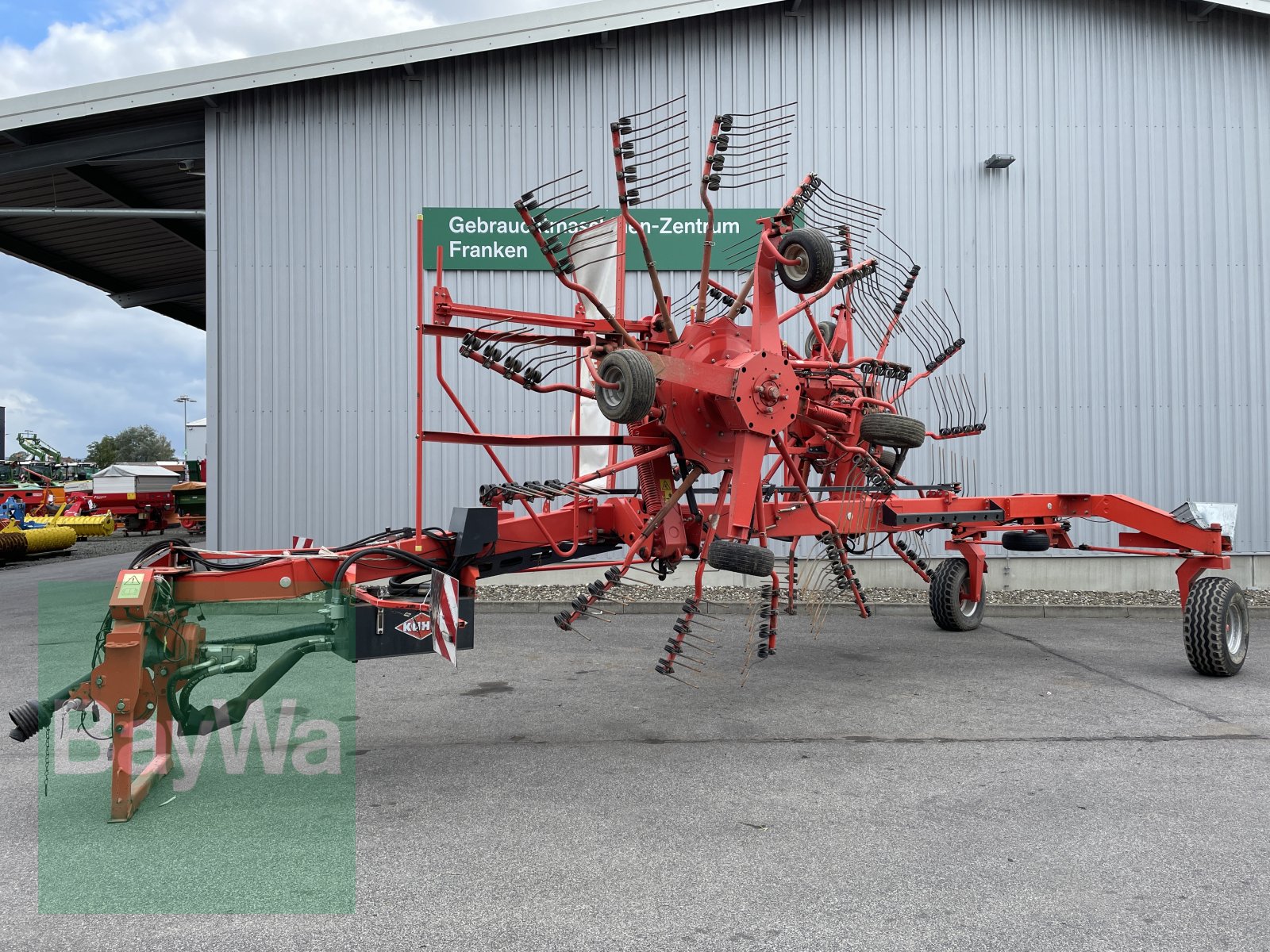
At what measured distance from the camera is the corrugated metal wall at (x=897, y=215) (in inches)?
429

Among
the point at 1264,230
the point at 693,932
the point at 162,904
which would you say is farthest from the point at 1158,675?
the point at 1264,230

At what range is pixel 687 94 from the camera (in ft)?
36.0

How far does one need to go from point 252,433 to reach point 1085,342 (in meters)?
9.24

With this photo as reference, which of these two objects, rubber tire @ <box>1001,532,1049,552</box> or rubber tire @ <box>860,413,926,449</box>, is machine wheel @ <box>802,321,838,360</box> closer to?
rubber tire @ <box>860,413,926,449</box>

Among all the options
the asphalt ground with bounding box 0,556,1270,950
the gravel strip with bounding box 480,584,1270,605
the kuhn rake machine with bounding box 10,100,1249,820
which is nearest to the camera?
the asphalt ground with bounding box 0,556,1270,950

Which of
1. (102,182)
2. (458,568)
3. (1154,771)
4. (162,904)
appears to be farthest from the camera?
(102,182)

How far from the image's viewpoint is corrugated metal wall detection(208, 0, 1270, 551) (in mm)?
10898

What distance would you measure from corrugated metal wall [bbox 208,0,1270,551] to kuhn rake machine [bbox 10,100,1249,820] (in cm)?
386

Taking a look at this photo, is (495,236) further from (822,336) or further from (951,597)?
(951,597)

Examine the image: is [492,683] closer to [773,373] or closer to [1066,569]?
[773,373]

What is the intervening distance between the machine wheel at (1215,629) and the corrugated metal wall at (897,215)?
14.1 ft

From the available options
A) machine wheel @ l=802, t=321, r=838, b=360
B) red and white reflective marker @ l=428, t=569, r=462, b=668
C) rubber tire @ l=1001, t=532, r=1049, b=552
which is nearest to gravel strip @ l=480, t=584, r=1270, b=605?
rubber tire @ l=1001, t=532, r=1049, b=552

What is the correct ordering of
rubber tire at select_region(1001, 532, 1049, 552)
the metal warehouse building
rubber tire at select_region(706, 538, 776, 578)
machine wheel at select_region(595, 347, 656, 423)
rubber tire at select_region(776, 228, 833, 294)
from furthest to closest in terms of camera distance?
the metal warehouse building < rubber tire at select_region(1001, 532, 1049, 552) < rubber tire at select_region(776, 228, 833, 294) < rubber tire at select_region(706, 538, 776, 578) < machine wheel at select_region(595, 347, 656, 423)

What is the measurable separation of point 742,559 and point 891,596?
20.6 ft
